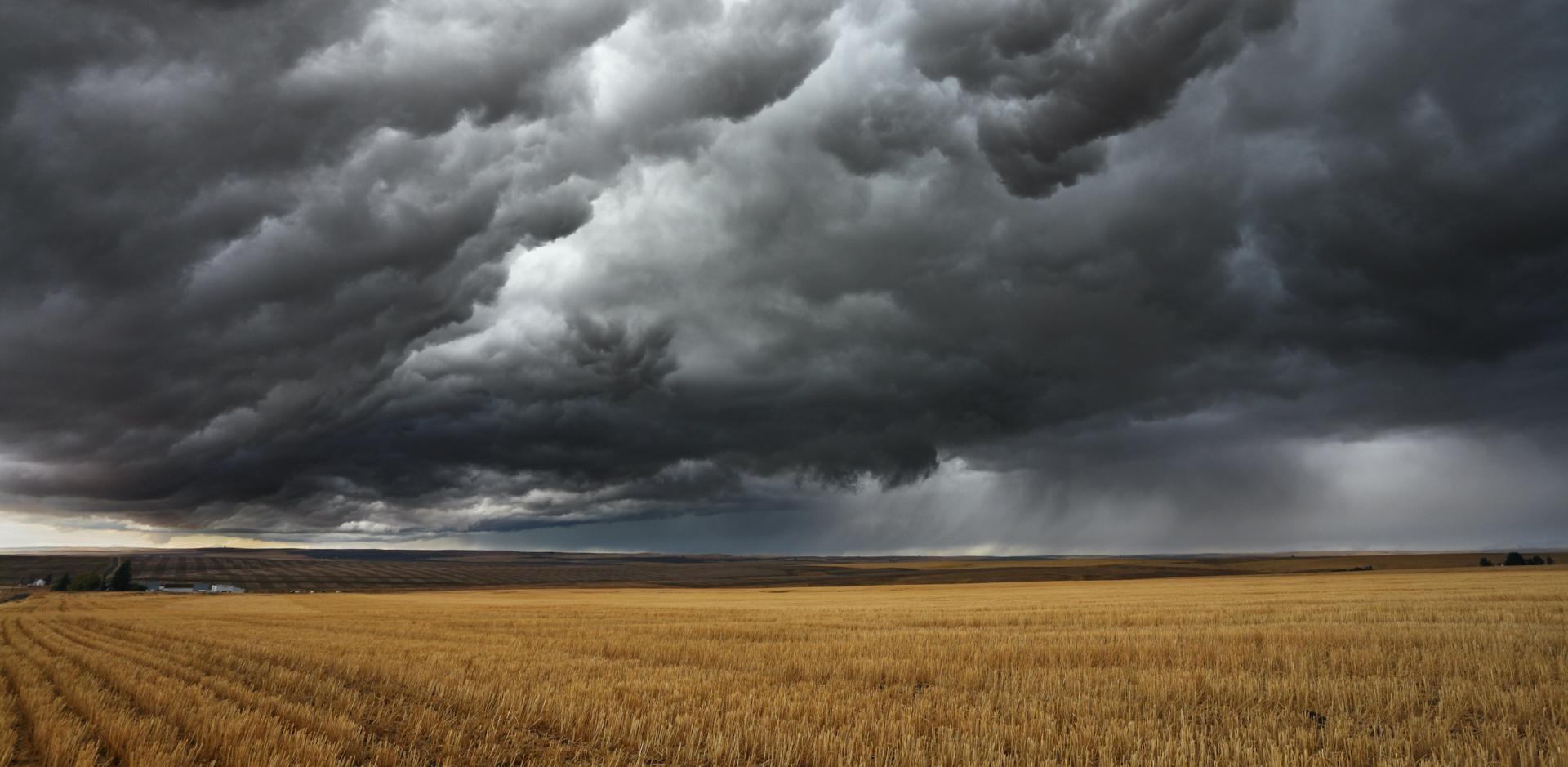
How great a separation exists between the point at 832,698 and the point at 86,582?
177 meters

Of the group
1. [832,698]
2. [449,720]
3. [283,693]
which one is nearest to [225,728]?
[449,720]

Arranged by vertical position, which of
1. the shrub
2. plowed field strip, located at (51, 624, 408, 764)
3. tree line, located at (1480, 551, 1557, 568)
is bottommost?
the shrub

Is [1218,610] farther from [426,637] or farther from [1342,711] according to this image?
[426,637]

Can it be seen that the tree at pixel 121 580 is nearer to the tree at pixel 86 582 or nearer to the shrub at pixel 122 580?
the shrub at pixel 122 580

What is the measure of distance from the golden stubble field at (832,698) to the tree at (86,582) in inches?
5997

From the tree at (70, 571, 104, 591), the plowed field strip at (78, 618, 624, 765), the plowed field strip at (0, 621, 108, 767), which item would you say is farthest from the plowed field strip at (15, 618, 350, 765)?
the tree at (70, 571, 104, 591)

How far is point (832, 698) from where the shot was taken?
1166 cm

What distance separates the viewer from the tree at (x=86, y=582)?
438ft

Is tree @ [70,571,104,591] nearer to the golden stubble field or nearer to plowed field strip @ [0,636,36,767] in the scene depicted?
the golden stubble field

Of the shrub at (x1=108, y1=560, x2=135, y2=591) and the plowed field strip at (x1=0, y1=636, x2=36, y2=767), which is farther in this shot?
the shrub at (x1=108, y1=560, x2=135, y2=591)

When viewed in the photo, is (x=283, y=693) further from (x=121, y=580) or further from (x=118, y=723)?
(x=121, y=580)

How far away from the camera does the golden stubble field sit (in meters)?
8.39

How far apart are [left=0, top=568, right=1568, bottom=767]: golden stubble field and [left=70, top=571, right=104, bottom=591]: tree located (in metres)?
152

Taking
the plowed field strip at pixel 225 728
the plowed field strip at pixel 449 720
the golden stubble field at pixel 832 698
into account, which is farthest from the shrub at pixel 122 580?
the plowed field strip at pixel 225 728
